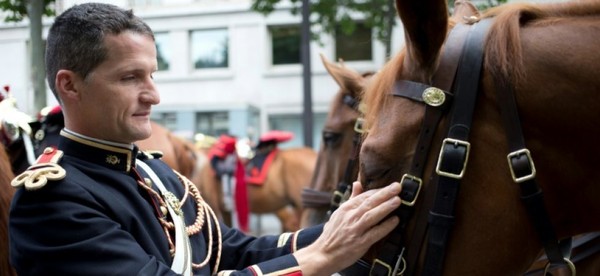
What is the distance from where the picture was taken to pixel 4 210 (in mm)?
2676

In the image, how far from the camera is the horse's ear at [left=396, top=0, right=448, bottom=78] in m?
1.64

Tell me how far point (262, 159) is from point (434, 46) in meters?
9.86

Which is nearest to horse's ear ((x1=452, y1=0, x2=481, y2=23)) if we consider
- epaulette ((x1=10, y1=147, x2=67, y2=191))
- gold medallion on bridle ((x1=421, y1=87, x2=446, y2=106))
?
gold medallion on bridle ((x1=421, y1=87, x2=446, y2=106))

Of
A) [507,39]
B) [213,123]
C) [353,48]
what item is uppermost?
[353,48]

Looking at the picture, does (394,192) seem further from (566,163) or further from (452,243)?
(566,163)

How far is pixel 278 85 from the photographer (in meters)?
22.1

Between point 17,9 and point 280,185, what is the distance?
23.0 ft

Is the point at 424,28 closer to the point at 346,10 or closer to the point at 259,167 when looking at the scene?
the point at 259,167

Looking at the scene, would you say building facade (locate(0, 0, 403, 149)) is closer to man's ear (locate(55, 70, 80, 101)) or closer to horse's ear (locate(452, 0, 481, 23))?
horse's ear (locate(452, 0, 481, 23))

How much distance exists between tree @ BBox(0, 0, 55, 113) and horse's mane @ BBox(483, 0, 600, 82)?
3571 millimetres

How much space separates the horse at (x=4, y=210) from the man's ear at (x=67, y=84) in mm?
1036

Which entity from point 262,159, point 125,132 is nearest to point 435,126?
point 125,132

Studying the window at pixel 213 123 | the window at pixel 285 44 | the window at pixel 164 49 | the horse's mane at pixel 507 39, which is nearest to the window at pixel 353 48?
the window at pixel 285 44

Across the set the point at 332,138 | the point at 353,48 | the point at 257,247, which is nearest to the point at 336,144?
the point at 332,138
